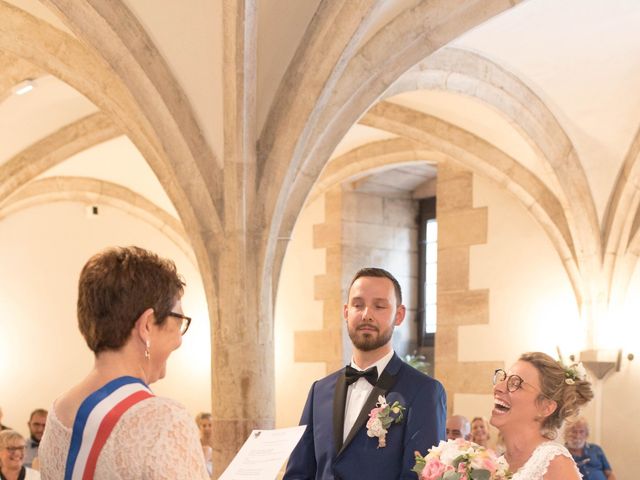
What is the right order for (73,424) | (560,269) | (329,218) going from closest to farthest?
(73,424), (560,269), (329,218)

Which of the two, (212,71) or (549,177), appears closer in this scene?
(212,71)

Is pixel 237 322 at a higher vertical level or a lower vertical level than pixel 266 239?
lower

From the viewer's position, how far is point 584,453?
8906 millimetres

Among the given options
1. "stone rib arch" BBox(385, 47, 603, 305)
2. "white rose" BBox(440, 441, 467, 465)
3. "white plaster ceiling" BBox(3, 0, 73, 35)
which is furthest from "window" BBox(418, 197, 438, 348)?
"white rose" BBox(440, 441, 467, 465)

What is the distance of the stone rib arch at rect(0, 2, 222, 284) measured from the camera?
7285 millimetres

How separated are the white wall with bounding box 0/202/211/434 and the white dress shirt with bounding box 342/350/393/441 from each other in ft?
34.6

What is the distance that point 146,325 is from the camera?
5.77ft

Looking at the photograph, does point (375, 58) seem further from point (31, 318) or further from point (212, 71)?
point (31, 318)

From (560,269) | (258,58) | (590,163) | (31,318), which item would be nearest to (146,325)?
(258,58)

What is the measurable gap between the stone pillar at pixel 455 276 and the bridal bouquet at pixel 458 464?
869 cm

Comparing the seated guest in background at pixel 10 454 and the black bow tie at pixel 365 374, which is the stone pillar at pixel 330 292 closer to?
the seated guest in background at pixel 10 454

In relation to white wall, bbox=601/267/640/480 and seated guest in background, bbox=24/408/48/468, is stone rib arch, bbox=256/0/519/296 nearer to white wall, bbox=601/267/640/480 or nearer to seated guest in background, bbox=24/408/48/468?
seated guest in background, bbox=24/408/48/468

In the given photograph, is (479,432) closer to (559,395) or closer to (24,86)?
(24,86)

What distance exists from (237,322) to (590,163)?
459 centimetres
